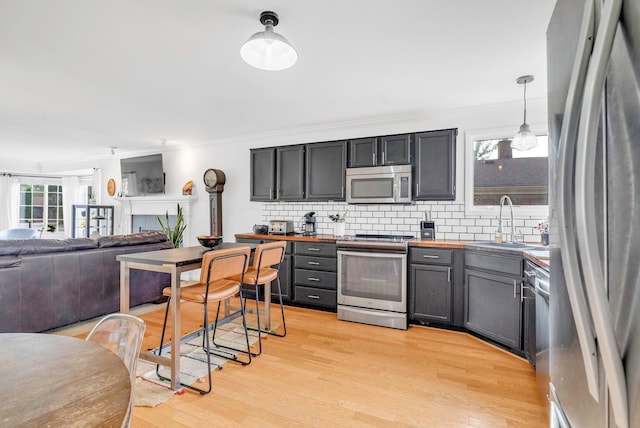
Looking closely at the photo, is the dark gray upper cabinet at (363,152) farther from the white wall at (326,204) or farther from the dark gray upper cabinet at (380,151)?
the white wall at (326,204)

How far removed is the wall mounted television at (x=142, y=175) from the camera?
19.1 ft

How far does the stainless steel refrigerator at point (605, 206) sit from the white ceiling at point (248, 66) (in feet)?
5.19

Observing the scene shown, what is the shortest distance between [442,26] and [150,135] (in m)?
4.65

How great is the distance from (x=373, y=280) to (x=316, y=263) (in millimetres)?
763

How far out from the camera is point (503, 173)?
3590 mm

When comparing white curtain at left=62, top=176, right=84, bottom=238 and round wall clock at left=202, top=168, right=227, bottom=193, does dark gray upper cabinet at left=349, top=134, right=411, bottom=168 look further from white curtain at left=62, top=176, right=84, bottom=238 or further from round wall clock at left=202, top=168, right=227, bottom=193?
white curtain at left=62, top=176, right=84, bottom=238

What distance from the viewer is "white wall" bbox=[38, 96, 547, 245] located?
360 centimetres

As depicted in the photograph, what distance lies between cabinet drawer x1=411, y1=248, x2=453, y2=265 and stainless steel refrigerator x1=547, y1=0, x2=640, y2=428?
2.58 m

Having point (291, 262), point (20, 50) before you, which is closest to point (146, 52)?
point (20, 50)

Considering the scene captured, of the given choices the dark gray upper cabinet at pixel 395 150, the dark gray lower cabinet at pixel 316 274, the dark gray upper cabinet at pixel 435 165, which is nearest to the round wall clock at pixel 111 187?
the dark gray lower cabinet at pixel 316 274

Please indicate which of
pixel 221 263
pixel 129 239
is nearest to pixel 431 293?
pixel 221 263

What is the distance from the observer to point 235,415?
190 centimetres

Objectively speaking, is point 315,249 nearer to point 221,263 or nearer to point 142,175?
point 221,263

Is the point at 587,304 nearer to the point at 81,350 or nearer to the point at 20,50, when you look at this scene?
the point at 81,350
